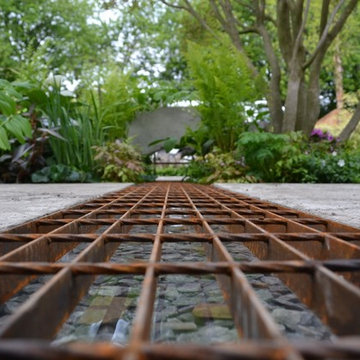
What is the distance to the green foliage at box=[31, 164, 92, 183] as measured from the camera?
5.22m

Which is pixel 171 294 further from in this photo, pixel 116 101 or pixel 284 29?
pixel 284 29

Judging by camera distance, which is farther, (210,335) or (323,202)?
(323,202)

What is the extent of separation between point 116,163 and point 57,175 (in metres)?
0.85

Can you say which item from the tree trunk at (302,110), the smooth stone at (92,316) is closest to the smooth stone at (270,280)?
the smooth stone at (92,316)

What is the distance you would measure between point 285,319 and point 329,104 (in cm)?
2523

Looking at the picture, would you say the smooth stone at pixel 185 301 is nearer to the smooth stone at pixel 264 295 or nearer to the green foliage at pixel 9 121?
the smooth stone at pixel 264 295

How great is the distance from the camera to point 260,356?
33cm

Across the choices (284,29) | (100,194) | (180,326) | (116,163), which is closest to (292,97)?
(284,29)

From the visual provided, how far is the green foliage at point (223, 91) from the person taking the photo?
5.65 metres

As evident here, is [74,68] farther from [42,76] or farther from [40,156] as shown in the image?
[40,156]

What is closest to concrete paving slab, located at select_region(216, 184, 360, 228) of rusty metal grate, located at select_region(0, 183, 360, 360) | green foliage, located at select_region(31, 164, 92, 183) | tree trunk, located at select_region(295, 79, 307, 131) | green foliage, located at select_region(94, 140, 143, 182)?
rusty metal grate, located at select_region(0, 183, 360, 360)

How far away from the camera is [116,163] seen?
219 inches

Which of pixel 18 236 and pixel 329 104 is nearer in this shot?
pixel 18 236

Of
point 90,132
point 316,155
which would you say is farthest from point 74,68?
point 316,155
